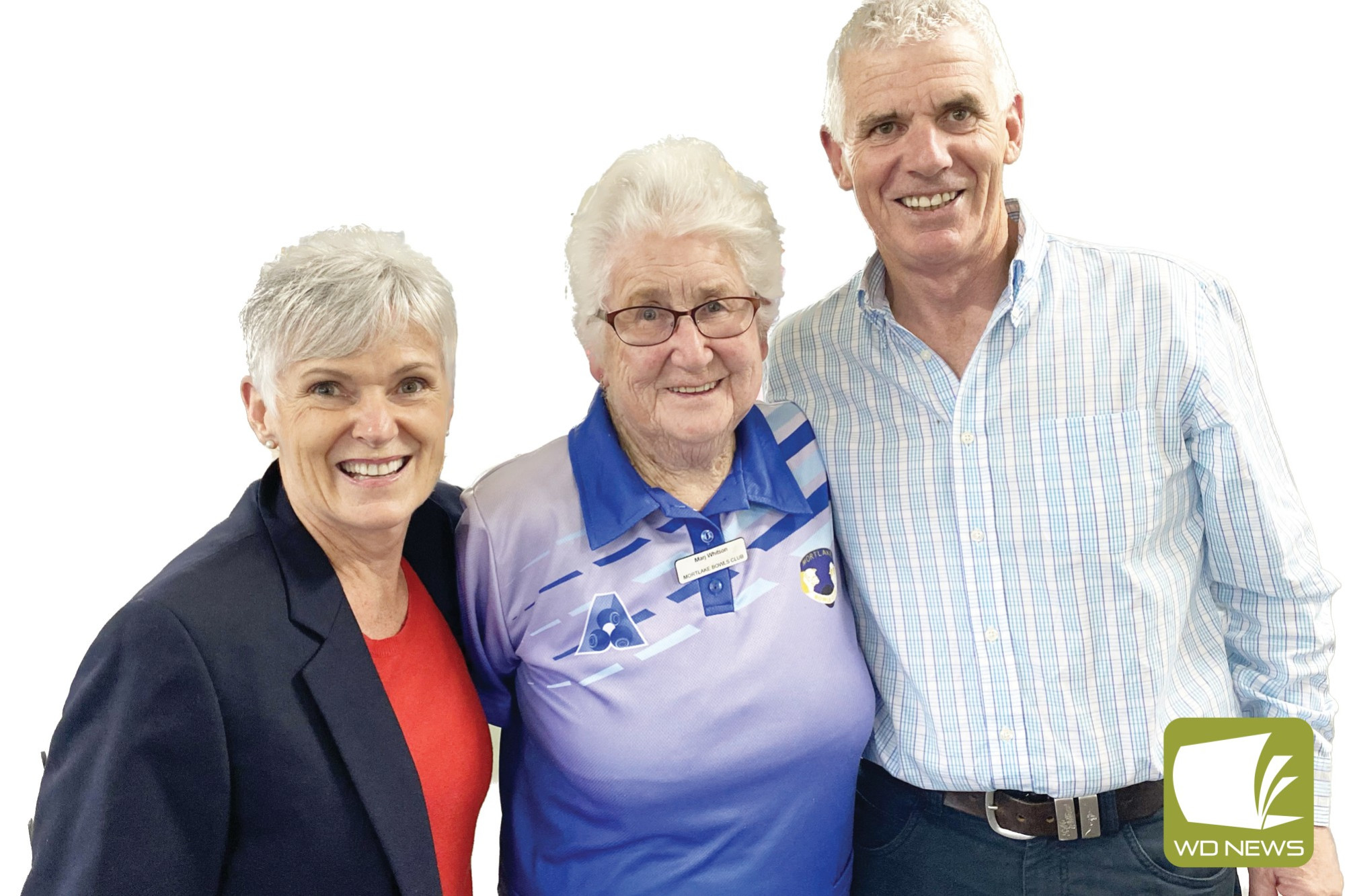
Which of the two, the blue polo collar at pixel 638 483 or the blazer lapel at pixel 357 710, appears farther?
the blue polo collar at pixel 638 483

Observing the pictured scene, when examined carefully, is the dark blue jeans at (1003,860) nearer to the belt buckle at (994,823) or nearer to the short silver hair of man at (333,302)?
the belt buckle at (994,823)

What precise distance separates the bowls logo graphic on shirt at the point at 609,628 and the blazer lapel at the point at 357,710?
38 cm

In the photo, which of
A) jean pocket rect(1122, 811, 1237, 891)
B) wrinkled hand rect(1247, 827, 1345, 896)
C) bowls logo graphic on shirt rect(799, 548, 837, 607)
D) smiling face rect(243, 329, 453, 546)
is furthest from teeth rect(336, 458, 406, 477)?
wrinkled hand rect(1247, 827, 1345, 896)

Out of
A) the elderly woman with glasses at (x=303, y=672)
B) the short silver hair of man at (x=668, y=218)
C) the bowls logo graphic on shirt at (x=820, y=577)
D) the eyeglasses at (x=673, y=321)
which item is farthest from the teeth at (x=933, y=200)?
the elderly woman with glasses at (x=303, y=672)

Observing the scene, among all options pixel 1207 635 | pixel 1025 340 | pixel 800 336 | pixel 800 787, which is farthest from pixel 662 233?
pixel 1207 635

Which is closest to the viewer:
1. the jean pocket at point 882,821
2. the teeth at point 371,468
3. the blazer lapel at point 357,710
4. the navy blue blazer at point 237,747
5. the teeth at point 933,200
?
the navy blue blazer at point 237,747

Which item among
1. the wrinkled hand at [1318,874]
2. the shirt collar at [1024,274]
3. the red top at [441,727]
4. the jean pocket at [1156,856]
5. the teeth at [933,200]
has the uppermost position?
the teeth at [933,200]

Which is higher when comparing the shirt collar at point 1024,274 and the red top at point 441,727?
the shirt collar at point 1024,274

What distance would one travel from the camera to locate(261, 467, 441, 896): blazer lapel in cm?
163

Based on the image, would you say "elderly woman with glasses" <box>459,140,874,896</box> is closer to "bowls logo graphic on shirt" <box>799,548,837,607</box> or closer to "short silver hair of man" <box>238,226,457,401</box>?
"bowls logo graphic on shirt" <box>799,548,837,607</box>

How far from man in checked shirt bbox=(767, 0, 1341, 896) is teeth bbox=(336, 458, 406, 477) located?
35.9 inches

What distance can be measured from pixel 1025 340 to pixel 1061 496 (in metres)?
0.30

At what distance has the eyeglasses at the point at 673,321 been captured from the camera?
1.95 m

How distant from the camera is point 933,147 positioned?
77.6 inches
